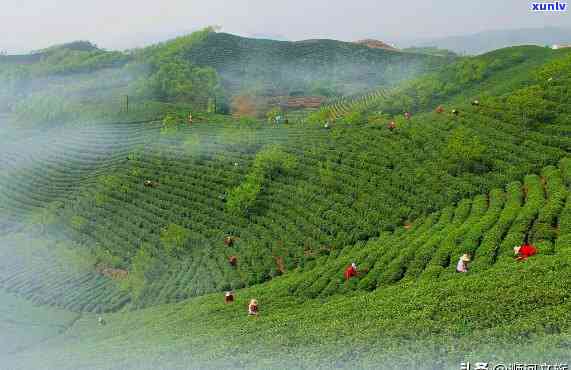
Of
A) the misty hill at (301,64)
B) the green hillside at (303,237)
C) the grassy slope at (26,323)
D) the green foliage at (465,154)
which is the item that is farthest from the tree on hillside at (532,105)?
the misty hill at (301,64)

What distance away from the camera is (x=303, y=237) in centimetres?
3278

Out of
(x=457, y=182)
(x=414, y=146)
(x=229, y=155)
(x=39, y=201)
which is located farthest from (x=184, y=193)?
(x=457, y=182)

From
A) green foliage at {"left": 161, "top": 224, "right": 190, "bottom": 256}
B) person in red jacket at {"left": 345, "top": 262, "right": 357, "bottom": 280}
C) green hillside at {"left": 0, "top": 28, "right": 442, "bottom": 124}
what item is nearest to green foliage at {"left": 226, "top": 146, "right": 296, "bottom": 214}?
green foliage at {"left": 161, "top": 224, "right": 190, "bottom": 256}

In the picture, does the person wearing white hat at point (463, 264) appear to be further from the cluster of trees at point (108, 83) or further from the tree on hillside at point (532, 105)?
the cluster of trees at point (108, 83)

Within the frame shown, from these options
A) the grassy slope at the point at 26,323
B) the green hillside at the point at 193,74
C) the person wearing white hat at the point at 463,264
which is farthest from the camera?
the green hillside at the point at 193,74

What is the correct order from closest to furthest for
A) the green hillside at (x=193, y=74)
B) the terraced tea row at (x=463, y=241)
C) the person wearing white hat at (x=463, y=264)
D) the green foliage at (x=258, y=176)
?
the person wearing white hat at (x=463, y=264), the terraced tea row at (x=463, y=241), the green foliage at (x=258, y=176), the green hillside at (x=193, y=74)

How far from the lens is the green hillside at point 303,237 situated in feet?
52.4

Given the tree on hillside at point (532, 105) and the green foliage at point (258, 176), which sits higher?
the tree on hillside at point (532, 105)

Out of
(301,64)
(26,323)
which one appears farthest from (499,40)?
(26,323)

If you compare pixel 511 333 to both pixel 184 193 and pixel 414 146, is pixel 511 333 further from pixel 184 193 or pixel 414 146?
pixel 184 193

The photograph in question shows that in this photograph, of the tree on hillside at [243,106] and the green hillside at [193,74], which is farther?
the tree on hillside at [243,106]

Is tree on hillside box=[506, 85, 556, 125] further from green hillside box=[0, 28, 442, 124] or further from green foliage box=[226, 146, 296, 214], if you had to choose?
green hillside box=[0, 28, 442, 124]

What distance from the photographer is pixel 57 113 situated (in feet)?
226

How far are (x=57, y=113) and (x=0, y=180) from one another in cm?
1948
